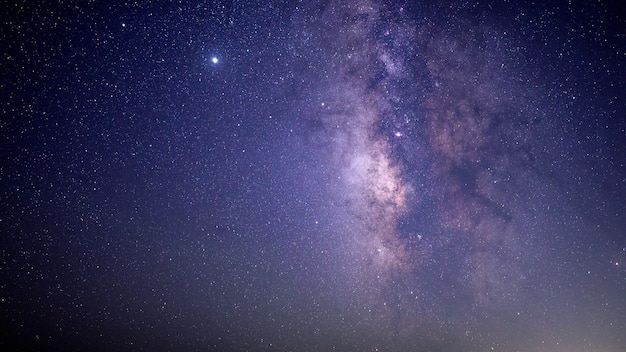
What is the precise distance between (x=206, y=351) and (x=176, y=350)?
2469mm

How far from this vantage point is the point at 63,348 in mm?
17250

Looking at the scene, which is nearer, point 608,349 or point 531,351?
point 608,349

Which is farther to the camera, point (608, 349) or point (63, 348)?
point (63, 348)

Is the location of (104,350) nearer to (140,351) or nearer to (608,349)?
(140,351)

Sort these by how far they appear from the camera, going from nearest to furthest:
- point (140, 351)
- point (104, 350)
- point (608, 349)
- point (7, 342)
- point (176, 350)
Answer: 1. point (608, 349)
2. point (7, 342)
3. point (104, 350)
4. point (140, 351)
5. point (176, 350)

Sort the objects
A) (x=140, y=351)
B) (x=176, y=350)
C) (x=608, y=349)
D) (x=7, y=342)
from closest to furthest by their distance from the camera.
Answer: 1. (x=608, y=349)
2. (x=7, y=342)
3. (x=140, y=351)
4. (x=176, y=350)

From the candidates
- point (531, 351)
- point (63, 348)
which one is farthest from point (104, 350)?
point (531, 351)

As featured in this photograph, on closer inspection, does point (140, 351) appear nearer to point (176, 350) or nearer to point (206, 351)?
point (176, 350)

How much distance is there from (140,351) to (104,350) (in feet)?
17.4

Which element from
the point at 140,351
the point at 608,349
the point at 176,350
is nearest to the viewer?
the point at 608,349

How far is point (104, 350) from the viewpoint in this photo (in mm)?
16312

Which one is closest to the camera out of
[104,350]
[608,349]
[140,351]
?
[608,349]

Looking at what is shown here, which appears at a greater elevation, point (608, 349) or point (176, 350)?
point (608, 349)

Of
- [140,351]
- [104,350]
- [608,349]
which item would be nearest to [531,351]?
[608,349]
